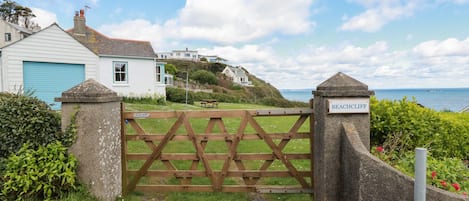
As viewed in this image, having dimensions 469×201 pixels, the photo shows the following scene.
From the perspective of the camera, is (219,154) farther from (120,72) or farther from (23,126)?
(120,72)

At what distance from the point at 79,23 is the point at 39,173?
738 inches

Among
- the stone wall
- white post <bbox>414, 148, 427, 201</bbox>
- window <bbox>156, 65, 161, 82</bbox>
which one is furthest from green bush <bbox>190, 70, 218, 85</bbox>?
white post <bbox>414, 148, 427, 201</bbox>

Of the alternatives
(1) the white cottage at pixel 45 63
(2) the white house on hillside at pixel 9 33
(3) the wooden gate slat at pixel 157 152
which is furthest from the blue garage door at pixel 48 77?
(3) the wooden gate slat at pixel 157 152

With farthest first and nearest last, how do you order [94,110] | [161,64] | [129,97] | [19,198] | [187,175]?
1. [161,64]
2. [129,97]
3. [187,175]
4. [94,110]
5. [19,198]

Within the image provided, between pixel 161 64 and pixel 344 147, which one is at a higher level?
pixel 161 64

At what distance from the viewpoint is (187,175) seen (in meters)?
4.57

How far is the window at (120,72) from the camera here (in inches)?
760

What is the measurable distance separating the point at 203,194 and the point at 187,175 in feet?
1.35

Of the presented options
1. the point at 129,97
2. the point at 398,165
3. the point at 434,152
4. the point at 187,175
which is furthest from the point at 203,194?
the point at 129,97

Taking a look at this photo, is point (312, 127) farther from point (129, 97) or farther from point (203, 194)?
point (129, 97)

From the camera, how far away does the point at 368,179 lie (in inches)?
127

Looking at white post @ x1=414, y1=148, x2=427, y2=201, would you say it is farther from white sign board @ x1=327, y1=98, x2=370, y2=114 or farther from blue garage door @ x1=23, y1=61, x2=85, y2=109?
blue garage door @ x1=23, y1=61, x2=85, y2=109

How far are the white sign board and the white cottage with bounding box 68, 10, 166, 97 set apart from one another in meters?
17.1

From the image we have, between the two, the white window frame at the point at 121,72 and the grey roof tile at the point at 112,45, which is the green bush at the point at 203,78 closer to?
the grey roof tile at the point at 112,45
